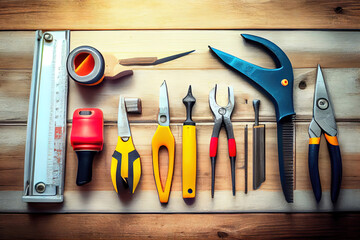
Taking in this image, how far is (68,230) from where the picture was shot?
80 cm

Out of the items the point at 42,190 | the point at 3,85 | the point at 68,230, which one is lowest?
the point at 68,230

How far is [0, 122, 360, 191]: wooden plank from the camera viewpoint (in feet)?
2.61

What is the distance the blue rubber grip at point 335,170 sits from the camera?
75 cm

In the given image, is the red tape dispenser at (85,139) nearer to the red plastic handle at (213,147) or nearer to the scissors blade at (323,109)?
the red plastic handle at (213,147)

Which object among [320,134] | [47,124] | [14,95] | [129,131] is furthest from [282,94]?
[14,95]

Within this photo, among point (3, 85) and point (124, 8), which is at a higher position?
point (124, 8)

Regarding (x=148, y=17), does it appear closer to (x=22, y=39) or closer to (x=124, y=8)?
(x=124, y=8)

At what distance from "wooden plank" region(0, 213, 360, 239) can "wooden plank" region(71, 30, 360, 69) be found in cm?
49

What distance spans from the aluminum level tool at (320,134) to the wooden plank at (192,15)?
0.21m

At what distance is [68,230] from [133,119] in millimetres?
413

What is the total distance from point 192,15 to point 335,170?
2.20 feet

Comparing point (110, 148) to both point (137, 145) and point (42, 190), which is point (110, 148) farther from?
point (42, 190)

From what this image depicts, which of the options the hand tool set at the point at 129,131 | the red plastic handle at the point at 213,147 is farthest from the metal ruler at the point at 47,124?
the red plastic handle at the point at 213,147

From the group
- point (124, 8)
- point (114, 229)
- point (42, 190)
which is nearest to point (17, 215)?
point (42, 190)
